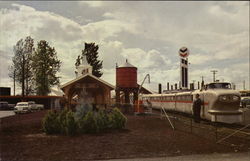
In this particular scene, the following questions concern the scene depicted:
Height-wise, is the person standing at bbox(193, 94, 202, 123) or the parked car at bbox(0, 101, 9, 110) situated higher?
the person standing at bbox(193, 94, 202, 123)

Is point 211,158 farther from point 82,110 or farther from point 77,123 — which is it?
point 82,110

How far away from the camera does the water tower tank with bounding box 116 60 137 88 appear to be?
36688mm

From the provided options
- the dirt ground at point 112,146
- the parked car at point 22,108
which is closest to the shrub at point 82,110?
the dirt ground at point 112,146

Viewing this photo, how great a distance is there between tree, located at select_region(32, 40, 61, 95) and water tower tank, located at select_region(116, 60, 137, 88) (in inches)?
1091

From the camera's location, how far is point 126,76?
3678 centimetres

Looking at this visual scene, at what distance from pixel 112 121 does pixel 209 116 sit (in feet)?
21.5

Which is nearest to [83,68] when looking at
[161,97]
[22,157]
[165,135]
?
[161,97]

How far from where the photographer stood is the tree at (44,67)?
2356 inches


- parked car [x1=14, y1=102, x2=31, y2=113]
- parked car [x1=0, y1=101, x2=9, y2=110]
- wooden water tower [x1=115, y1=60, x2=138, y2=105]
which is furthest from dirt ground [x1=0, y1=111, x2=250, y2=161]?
parked car [x1=0, y1=101, x2=9, y2=110]

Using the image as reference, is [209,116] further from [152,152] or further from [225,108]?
[152,152]

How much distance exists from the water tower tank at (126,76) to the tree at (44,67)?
2771 cm

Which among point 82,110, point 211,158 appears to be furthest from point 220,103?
point 82,110

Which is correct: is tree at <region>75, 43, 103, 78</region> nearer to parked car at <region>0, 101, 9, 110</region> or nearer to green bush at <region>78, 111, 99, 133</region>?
parked car at <region>0, 101, 9, 110</region>

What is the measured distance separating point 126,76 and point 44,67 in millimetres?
29808
